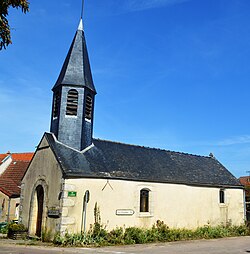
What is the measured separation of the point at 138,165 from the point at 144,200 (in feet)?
6.53

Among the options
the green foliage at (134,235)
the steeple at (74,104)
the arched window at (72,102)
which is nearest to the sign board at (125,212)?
the green foliage at (134,235)

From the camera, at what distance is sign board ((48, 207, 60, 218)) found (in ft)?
47.1

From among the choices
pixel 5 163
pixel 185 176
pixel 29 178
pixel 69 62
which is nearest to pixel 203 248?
pixel 185 176

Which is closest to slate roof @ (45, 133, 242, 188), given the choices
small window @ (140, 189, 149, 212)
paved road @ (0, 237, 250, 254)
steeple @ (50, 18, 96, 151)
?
steeple @ (50, 18, 96, 151)

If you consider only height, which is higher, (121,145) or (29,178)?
(121,145)

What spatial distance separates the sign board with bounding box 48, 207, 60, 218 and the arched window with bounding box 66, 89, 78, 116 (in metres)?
4.80

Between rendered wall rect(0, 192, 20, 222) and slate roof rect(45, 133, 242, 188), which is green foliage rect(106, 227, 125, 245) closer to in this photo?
slate roof rect(45, 133, 242, 188)

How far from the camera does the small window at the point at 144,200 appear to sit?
17.0 metres

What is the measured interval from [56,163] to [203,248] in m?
7.51

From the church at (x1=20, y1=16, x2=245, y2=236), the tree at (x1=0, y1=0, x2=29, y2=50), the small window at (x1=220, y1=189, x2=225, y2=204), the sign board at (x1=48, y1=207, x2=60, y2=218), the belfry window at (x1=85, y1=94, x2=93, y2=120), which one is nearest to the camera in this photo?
the tree at (x1=0, y1=0, x2=29, y2=50)

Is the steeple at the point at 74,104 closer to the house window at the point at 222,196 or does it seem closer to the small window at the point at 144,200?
the small window at the point at 144,200

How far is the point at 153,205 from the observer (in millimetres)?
17188

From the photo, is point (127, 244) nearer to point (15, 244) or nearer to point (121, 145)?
point (15, 244)

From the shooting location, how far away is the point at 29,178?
1712cm
